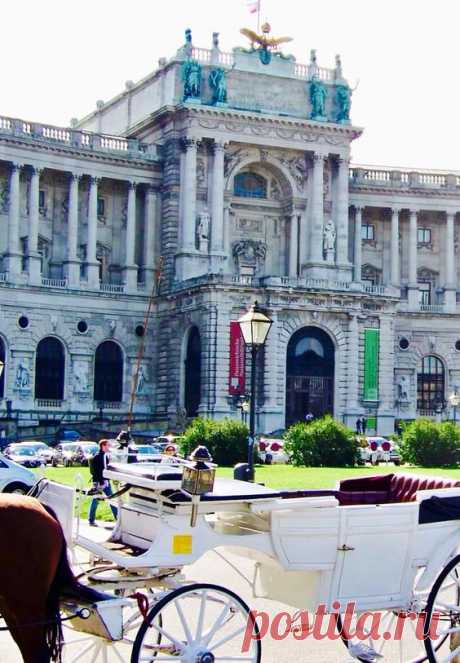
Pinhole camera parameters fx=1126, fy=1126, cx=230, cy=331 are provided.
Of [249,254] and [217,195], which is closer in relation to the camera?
[217,195]

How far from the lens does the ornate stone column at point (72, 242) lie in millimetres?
70250

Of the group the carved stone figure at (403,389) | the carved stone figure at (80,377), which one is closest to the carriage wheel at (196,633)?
the carved stone figure at (80,377)

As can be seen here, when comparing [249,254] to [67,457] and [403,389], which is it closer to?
[403,389]

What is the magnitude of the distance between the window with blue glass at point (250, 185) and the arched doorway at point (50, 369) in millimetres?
15801

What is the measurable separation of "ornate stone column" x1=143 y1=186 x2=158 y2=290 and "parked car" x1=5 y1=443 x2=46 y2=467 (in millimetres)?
23875

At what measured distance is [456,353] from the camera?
79.9 m

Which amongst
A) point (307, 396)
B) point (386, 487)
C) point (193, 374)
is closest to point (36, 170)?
point (193, 374)

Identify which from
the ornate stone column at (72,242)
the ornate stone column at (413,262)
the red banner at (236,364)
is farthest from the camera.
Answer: the ornate stone column at (413,262)

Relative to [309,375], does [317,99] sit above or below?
above

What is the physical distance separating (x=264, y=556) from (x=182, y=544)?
1.28 m

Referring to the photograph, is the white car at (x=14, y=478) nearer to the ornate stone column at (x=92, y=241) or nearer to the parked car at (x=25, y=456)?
the parked car at (x=25, y=456)

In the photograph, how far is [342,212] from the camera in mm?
74312

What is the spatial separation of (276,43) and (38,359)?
26170 millimetres

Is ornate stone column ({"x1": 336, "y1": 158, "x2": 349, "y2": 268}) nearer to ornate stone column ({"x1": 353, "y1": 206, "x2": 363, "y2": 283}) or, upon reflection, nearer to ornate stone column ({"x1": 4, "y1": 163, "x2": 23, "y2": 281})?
ornate stone column ({"x1": 353, "y1": 206, "x2": 363, "y2": 283})
